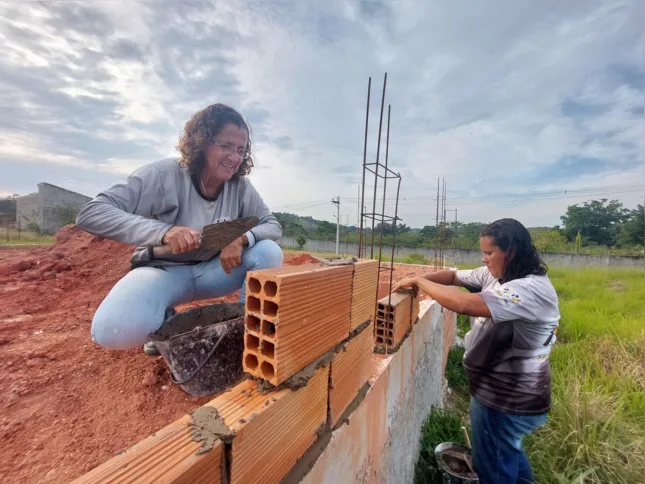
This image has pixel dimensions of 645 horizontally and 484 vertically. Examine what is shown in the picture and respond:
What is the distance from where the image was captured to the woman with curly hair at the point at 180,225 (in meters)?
1.32

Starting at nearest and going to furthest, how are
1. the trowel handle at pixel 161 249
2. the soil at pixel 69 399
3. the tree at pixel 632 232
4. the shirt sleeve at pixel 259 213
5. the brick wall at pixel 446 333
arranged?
the soil at pixel 69 399 → the trowel handle at pixel 161 249 → the shirt sleeve at pixel 259 213 → the brick wall at pixel 446 333 → the tree at pixel 632 232

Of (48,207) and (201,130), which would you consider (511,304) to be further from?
(48,207)

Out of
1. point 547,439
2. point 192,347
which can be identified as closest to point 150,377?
point 192,347

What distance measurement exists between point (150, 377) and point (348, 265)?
3.56 feet

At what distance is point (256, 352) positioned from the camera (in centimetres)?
95

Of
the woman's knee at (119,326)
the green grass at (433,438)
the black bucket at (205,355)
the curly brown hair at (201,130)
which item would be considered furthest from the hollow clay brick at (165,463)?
the green grass at (433,438)

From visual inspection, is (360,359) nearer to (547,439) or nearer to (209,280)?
(209,280)

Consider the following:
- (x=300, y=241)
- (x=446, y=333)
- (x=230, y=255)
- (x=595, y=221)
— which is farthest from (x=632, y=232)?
(x=230, y=255)

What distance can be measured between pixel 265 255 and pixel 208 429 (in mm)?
1044

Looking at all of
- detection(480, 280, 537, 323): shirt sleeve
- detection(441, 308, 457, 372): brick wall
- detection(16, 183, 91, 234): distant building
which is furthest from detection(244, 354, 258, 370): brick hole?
detection(16, 183, 91, 234): distant building

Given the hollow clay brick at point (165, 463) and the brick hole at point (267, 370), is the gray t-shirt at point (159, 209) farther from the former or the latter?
the hollow clay brick at point (165, 463)

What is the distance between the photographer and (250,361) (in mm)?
979

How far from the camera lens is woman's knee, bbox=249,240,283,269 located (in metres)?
1.70

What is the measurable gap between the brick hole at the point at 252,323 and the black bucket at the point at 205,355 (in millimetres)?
415
